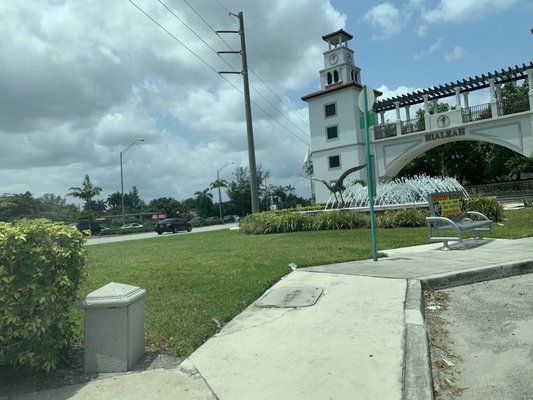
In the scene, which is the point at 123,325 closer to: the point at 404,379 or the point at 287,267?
the point at 404,379

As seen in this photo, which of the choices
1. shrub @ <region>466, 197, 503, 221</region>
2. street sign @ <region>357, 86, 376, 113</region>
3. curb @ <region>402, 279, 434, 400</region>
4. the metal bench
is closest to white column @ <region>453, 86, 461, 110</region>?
shrub @ <region>466, 197, 503, 221</region>

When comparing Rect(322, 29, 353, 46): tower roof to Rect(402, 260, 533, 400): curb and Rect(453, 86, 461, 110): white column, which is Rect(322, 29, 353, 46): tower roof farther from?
Rect(402, 260, 533, 400): curb

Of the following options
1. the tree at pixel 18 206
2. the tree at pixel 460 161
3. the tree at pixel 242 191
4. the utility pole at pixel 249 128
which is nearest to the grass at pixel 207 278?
the utility pole at pixel 249 128

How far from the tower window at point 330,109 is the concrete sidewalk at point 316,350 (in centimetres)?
4219

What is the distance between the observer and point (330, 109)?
160ft

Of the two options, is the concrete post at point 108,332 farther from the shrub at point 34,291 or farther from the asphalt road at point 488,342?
the asphalt road at point 488,342

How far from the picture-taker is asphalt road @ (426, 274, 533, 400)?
386cm

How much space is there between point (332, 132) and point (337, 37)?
33.5 ft

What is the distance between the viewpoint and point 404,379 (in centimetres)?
380

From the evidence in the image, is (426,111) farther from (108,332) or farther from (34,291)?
(34,291)

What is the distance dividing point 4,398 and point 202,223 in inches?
2362

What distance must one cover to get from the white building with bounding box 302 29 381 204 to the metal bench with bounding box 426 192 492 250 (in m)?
33.4

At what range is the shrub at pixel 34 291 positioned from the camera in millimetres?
3908

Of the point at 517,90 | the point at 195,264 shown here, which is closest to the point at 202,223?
the point at 517,90
